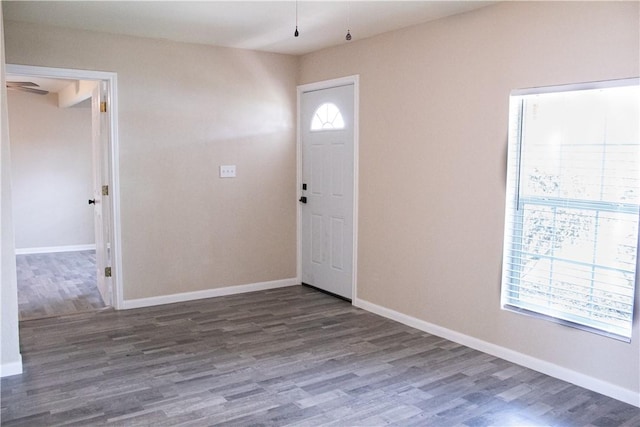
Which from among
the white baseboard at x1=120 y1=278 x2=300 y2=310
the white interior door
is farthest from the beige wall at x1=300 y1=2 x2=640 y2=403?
the white baseboard at x1=120 y1=278 x2=300 y2=310

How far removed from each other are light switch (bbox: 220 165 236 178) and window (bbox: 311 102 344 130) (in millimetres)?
965

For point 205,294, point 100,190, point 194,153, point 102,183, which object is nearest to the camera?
point 102,183

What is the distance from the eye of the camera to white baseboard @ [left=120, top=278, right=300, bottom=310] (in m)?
4.98

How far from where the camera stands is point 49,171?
8.02 meters

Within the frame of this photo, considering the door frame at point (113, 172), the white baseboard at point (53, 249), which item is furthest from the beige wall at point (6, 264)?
the white baseboard at point (53, 249)

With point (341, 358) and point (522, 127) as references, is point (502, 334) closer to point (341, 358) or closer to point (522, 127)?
point (341, 358)

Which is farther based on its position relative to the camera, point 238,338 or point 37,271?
point 37,271

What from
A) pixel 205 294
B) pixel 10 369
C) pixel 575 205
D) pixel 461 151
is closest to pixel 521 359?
pixel 575 205

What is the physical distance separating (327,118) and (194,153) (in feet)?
4.59

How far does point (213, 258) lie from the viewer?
5375mm

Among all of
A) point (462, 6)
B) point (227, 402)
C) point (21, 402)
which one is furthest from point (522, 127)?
point (21, 402)

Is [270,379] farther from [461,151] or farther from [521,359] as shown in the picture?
[461,151]

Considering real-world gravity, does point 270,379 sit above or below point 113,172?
below

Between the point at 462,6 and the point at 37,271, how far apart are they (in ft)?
19.3
